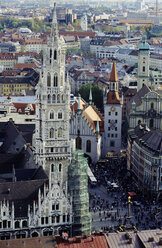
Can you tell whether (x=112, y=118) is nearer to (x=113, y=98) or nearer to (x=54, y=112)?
(x=113, y=98)

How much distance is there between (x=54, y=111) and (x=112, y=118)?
39998 millimetres

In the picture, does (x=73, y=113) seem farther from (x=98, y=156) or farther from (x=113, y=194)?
(x=113, y=194)

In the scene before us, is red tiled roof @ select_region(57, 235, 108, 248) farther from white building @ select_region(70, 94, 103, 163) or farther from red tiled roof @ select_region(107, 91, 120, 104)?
red tiled roof @ select_region(107, 91, 120, 104)

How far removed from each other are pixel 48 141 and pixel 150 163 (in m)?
20.3

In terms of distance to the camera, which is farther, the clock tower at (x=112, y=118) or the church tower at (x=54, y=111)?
the clock tower at (x=112, y=118)

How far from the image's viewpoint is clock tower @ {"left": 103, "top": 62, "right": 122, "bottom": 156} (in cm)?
12938

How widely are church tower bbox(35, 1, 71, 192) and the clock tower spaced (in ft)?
126

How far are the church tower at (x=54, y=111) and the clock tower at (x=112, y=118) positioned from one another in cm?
3843

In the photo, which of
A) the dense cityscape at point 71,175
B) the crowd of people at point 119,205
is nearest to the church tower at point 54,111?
the dense cityscape at point 71,175

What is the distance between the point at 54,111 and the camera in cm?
9094

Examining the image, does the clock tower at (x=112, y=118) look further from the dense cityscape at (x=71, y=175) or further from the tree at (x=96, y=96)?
the tree at (x=96, y=96)

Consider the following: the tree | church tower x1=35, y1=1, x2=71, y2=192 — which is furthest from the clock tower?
the tree

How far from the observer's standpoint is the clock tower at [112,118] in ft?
424

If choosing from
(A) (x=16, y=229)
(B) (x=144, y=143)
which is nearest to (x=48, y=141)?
(A) (x=16, y=229)
